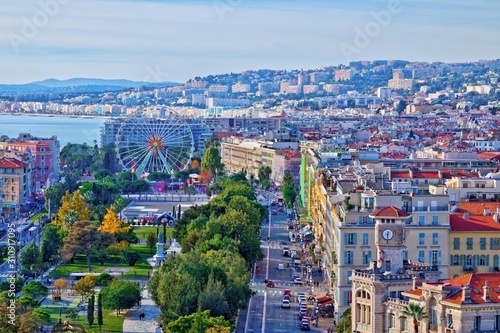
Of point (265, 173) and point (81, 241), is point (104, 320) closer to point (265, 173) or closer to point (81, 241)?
point (81, 241)

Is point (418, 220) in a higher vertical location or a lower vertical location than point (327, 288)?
higher

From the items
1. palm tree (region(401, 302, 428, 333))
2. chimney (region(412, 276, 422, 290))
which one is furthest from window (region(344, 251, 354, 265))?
palm tree (region(401, 302, 428, 333))

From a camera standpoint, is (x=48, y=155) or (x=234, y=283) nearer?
(x=234, y=283)

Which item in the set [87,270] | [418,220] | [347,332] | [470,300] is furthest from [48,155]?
[470,300]

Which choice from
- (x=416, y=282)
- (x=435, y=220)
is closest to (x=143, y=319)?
(x=435, y=220)

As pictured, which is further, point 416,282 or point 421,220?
point 421,220

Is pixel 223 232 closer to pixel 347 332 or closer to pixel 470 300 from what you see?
pixel 347 332

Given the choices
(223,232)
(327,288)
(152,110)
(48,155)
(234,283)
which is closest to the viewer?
(234,283)
